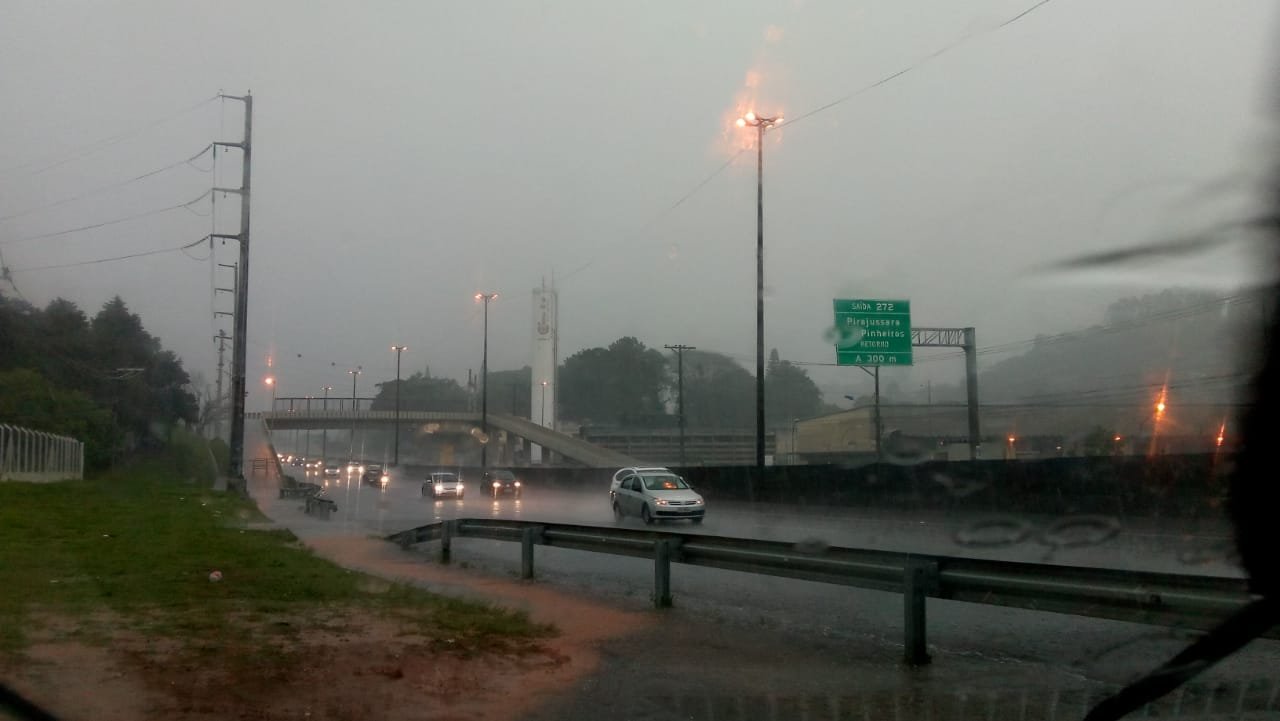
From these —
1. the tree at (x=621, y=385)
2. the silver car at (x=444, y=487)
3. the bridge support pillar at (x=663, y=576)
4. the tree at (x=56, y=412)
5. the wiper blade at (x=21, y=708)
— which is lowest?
the wiper blade at (x=21, y=708)

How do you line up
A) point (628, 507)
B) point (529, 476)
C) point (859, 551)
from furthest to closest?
point (529, 476) → point (628, 507) → point (859, 551)

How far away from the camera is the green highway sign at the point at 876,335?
32938 mm

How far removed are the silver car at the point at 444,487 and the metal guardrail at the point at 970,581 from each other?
34.4 metres

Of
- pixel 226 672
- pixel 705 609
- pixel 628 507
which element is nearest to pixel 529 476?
pixel 628 507

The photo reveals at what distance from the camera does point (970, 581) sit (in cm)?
920

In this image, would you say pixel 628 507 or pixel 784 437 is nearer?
pixel 628 507

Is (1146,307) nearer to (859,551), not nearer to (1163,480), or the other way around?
(859,551)

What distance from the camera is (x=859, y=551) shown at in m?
10.3

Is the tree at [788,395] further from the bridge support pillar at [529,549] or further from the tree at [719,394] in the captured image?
the bridge support pillar at [529,549]

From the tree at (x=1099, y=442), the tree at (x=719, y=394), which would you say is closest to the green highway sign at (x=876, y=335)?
the tree at (x=1099, y=442)

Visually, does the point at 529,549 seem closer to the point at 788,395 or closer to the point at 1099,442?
the point at 1099,442

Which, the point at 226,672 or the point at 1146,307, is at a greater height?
the point at 1146,307

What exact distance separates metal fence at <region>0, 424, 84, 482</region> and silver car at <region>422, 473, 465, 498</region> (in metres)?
14.5

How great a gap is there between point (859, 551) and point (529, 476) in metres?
51.1
